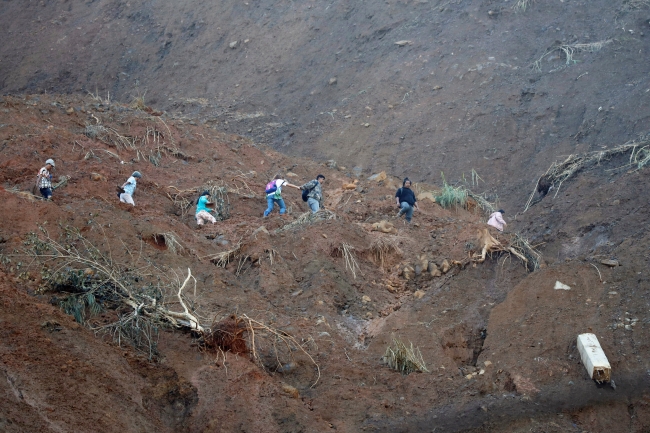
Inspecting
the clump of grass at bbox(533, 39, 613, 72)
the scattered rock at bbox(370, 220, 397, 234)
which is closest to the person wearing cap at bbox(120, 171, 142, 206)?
the scattered rock at bbox(370, 220, 397, 234)

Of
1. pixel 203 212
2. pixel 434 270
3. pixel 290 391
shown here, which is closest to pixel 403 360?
pixel 290 391

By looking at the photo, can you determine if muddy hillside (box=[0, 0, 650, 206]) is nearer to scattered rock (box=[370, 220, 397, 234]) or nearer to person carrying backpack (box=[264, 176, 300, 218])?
scattered rock (box=[370, 220, 397, 234])

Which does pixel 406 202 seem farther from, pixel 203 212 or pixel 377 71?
pixel 377 71

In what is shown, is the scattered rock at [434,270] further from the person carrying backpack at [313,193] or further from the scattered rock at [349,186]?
the scattered rock at [349,186]

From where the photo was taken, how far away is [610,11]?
17.8 meters

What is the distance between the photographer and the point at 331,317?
762cm

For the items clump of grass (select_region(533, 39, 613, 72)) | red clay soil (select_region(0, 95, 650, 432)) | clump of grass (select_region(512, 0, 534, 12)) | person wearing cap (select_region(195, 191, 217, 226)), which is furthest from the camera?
clump of grass (select_region(512, 0, 534, 12))

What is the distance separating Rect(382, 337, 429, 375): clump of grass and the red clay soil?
0.12 m

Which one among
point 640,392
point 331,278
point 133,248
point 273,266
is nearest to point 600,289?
point 640,392

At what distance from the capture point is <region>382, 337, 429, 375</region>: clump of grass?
251 inches

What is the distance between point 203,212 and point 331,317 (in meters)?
4.12

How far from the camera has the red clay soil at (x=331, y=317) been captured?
5.14m

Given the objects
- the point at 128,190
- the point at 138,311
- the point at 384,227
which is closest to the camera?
the point at 138,311

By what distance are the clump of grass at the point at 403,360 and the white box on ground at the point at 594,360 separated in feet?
4.41
